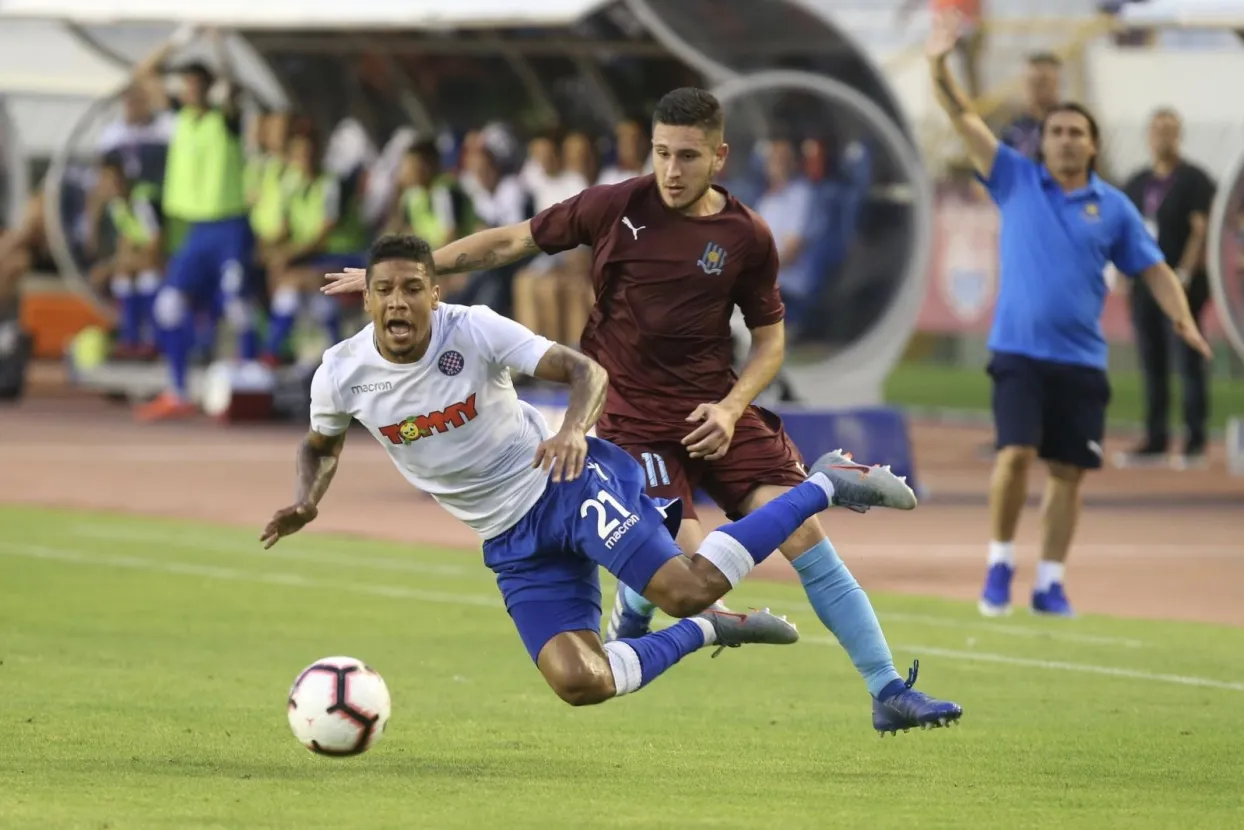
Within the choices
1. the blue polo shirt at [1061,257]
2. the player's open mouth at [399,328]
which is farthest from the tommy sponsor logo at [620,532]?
the blue polo shirt at [1061,257]

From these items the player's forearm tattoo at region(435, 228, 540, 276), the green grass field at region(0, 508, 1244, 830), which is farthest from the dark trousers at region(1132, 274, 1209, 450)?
the player's forearm tattoo at region(435, 228, 540, 276)

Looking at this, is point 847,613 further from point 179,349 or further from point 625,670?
point 179,349

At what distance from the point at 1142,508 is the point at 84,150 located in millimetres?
13777

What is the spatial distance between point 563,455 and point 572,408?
23 cm

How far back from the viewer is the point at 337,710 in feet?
25.0

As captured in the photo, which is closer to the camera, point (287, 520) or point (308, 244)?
point (287, 520)

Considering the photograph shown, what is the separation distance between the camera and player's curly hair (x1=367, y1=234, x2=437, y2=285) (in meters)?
7.78

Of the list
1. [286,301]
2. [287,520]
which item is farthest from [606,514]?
[286,301]

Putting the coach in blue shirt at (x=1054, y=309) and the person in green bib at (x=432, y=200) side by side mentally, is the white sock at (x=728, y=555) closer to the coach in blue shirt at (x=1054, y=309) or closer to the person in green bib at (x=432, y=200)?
the coach in blue shirt at (x=1054, y=309)

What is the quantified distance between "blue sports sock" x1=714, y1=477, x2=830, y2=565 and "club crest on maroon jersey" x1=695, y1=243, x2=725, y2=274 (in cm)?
89

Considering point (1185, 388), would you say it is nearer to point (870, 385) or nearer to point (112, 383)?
point (870, 385)

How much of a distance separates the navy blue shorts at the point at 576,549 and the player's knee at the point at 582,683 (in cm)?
18

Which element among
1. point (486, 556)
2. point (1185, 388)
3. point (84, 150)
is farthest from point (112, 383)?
point (486, 556)

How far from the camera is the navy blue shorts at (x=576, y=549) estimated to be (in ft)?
Answer: 26.2
